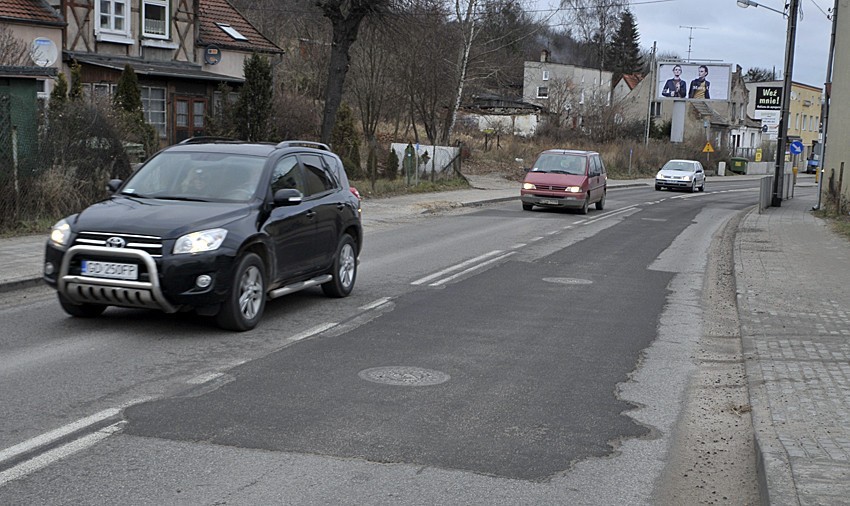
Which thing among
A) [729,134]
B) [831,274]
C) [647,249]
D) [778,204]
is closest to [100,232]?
[831,274]

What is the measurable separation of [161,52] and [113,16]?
2.39m

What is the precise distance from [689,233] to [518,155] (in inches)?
1139

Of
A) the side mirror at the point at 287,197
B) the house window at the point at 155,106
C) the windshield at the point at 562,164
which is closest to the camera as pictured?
the side mirror at the point at 287,197

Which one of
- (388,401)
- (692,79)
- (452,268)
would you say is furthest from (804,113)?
(388,401)

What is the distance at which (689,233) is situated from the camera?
23.3 m

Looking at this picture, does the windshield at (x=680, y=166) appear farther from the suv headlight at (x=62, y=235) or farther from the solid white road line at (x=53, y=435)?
the solid white road line at (x=53, y=435)

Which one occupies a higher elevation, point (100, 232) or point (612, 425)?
point (100, 232)

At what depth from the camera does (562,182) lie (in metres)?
26.9

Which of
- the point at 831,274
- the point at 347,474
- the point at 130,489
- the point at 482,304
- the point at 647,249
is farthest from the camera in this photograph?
the point at 647,249

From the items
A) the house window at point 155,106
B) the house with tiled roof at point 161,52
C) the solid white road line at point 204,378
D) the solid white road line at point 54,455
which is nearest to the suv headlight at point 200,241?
the solid white road line at point 204,378

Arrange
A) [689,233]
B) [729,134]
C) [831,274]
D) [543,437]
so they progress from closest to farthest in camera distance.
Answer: [543,437], [831,274], [689,233], [729,134]

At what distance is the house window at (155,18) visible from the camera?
34.0 meters

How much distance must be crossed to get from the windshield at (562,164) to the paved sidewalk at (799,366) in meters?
10.1

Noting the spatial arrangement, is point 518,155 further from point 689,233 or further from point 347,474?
point 347,474
